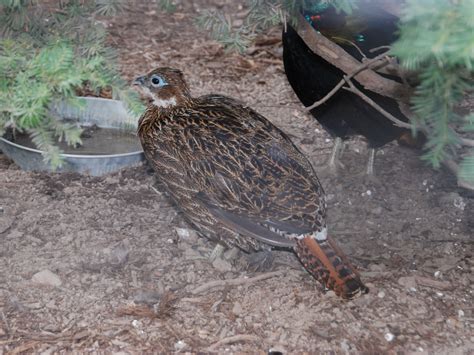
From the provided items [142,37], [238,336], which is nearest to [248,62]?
[142,37]

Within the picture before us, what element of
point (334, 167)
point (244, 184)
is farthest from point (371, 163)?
point (244, 184)

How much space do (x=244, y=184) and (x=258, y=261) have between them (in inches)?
23.3

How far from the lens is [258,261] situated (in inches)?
160

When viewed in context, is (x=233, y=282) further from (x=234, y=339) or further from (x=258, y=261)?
(x=234, y=339)

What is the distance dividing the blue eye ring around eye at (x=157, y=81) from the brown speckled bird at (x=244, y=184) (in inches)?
9.2

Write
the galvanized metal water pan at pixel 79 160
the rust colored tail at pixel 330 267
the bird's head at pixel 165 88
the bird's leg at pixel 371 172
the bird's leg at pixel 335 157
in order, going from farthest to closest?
the bird's leg at pixel 335 157 → the bird's leg at pixel 371 172 → the galvanized metal water pan at pixel 79 160 → the bird's head at pixel 165 88 → the rust colored tail at pixel 330 267

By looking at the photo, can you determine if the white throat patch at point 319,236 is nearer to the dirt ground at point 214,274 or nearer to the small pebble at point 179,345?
the dirt ground at point 214,274

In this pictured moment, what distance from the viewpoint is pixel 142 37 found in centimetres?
668

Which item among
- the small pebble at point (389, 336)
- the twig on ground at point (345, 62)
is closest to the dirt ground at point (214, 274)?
the small pebble at point (389, 336)

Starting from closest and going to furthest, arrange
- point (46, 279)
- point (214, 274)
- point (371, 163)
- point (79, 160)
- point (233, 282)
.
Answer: point (46, 279)
point (233, 282)
point (214, 274)
point (79, 160)
point (371, 163)

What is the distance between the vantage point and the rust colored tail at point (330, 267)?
3584 mm

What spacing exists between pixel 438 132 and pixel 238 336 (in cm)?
173

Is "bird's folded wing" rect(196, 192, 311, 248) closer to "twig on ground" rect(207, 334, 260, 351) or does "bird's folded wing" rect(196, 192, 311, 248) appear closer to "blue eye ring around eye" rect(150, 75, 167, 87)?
"twig on ground" rect(207, 334, 260, 351)

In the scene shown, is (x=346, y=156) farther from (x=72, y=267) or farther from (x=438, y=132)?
(x=438, y=132)
